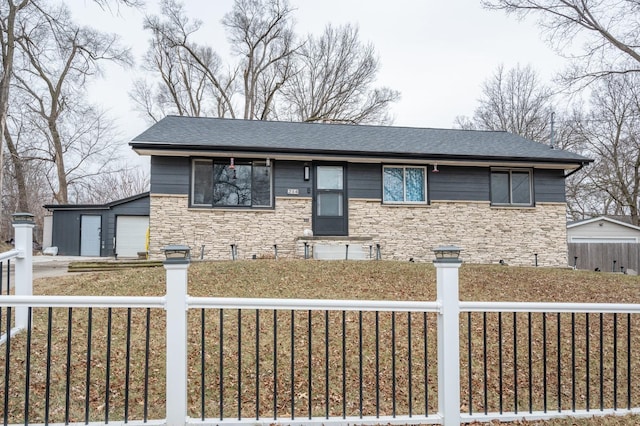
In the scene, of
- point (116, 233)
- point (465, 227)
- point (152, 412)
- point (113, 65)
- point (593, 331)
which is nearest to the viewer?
point (152, 412)

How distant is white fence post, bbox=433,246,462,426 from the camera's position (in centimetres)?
284

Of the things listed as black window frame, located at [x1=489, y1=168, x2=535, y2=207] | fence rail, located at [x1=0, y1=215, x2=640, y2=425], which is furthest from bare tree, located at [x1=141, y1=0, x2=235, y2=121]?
fence rail, located at [x1=0, y1=215, x2=640, y2=425]

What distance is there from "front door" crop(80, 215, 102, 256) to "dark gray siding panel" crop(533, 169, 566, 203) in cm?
1636

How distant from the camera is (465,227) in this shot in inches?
462

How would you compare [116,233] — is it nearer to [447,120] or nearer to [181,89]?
[181,89]

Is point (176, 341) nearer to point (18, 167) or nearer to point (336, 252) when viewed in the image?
point (336, 252)

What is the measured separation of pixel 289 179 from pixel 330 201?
4.09 feet

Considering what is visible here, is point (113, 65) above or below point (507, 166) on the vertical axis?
above

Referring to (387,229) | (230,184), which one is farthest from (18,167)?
(387,229)

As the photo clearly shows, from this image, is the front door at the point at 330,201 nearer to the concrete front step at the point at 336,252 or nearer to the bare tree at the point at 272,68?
the concrete front step at the point at 336,252

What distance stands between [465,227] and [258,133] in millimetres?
6491

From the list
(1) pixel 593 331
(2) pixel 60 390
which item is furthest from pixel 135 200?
(1) pixel 593 331

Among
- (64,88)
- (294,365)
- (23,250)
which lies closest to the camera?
(294,365)

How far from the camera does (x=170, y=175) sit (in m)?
10.6
